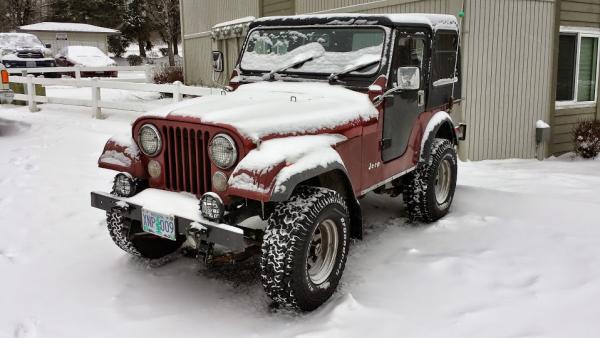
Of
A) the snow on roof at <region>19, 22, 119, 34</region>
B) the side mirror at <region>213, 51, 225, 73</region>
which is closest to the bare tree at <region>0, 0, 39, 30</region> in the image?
the snow on roof at <region>19, 22, 119, 34</region>

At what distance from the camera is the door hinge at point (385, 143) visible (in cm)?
458

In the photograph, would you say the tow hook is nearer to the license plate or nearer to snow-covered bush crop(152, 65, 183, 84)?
the license plate

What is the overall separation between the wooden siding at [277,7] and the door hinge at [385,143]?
8.25m

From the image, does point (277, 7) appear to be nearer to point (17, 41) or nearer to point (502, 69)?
point (502, 69)

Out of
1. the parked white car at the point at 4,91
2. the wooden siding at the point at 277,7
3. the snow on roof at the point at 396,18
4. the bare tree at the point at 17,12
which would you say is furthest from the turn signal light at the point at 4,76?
the bare tree at the point at 17,12

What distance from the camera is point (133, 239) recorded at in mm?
4391

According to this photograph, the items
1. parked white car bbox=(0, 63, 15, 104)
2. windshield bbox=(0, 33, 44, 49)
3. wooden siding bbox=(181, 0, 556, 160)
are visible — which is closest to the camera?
wooden siding bbox=(181, 0, 556, 160)

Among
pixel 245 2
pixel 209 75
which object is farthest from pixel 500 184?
pixel 209 75

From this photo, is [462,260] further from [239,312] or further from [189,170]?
[189,170]

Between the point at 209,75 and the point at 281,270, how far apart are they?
14589mm

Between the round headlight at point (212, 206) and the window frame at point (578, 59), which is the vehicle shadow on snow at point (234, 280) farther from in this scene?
the window frame at point (578, 59)

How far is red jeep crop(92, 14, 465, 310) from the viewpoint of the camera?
11.3 ft

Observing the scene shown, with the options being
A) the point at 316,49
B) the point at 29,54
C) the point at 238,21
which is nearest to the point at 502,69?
the point at 316,49

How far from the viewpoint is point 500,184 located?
22.5 ft
